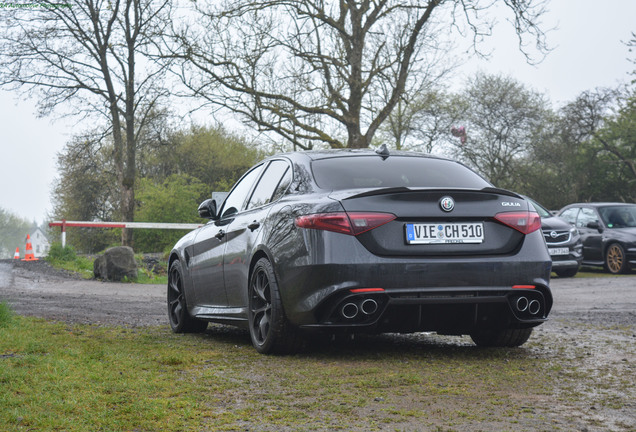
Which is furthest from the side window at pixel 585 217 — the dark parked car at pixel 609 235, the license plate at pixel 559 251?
the license plate at pixel 559 251

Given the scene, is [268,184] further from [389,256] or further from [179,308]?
[179,308]

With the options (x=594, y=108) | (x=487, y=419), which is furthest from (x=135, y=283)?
(x=594, y=108)

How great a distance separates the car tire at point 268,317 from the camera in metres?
5.80

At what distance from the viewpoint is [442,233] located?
5.50 metres

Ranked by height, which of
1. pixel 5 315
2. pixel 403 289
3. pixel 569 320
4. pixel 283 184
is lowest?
pixel 569 320

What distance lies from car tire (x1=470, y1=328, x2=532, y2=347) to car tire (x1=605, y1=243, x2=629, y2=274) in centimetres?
1492

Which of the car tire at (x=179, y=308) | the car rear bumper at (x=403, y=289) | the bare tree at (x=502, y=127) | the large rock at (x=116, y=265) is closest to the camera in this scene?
the car rear bumper at (x=403, y=289)

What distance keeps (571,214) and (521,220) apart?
17.5m

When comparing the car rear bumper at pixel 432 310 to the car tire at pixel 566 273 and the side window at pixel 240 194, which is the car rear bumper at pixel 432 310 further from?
the car tire at pixel 566 273

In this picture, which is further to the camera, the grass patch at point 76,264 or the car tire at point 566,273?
the car tire at point 566,273

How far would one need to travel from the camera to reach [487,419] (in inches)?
153

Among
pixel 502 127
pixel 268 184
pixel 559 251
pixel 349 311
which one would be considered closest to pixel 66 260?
pixel 559 251

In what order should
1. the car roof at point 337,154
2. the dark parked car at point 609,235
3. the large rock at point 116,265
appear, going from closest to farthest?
the car roof at point 337,154, the large rock at point 116,265, the dark parked car at point 609,235

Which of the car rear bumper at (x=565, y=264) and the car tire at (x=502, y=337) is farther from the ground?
the car rear bumper at (x=565, y=264)
